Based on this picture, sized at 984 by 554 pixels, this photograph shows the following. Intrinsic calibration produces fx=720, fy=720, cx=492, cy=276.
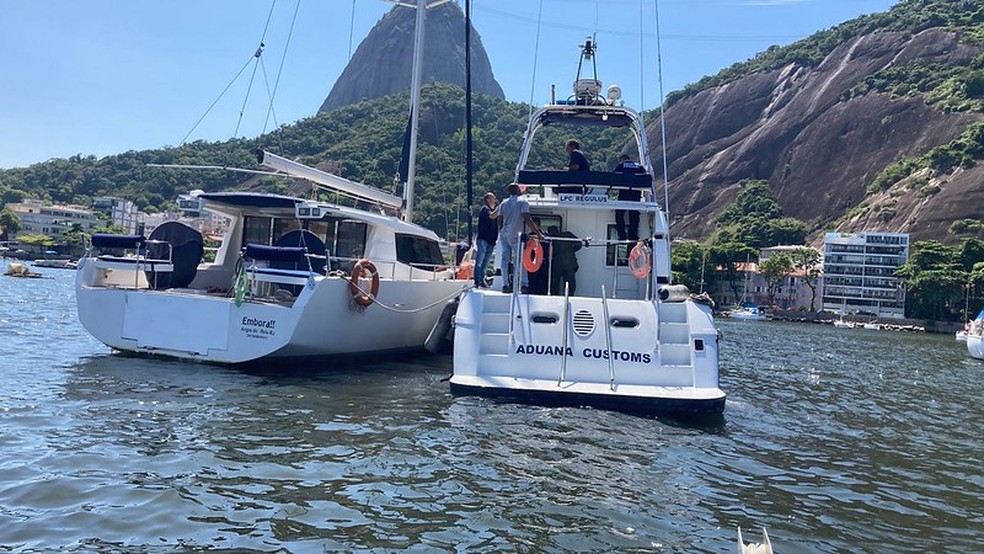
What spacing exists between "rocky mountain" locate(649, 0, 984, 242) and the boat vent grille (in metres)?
104

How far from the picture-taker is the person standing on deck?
11961 mm

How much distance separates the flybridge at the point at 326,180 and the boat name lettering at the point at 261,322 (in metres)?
5.10

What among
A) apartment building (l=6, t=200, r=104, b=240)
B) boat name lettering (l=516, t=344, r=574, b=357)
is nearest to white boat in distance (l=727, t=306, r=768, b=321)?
boat name lettering (l=516, t=344, r=574, b=357)

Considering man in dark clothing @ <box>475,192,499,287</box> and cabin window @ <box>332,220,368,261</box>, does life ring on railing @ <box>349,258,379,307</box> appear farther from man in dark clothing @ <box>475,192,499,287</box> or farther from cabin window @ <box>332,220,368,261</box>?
man in dark clothing @ <box>475,192,499,287</box>

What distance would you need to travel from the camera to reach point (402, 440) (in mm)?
7809

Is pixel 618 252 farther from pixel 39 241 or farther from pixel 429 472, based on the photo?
pixel 39 241

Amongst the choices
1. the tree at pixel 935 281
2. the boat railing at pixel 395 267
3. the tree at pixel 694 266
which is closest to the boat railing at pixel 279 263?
the boat railing at pixel 395 267

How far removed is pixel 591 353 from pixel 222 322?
6.36m

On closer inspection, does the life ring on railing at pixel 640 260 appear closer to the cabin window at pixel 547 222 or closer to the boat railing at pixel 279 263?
the cabin window at pixel 547 222

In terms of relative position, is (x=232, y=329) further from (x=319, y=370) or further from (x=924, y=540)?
(x=924, y=540)

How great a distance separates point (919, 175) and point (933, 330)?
38255 mm

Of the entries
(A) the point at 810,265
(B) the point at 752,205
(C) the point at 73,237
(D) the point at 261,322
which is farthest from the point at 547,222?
(B) the point at 752,205

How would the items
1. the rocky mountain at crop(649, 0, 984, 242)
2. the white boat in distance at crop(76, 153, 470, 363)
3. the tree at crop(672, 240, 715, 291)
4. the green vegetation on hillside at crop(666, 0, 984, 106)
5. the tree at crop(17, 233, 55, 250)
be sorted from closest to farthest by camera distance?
the white boat in distance at crop(76, 153, 470, 363), the tree at crop(672, 240, 715, 291), the rocky mountain at crop(649, 0, 984, 242), the tree at crop(17, 233, 55, 250), the green vegetation on hillside at crop(666, 0, 984, 106)

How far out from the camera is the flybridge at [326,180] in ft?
53.6
